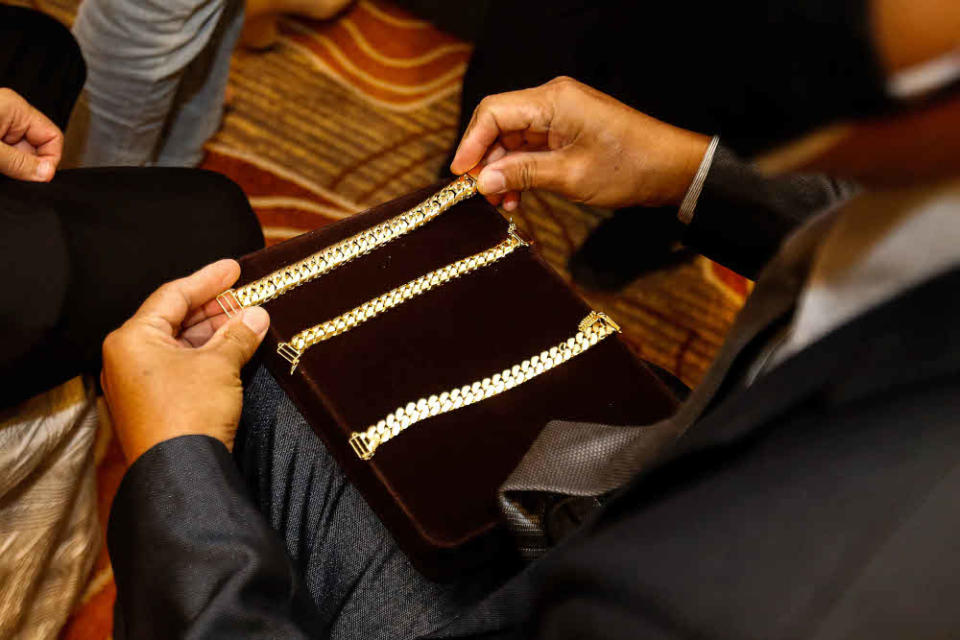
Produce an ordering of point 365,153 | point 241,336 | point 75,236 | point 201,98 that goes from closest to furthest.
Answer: point 241,336 → point 75,236 → point 201,98 → point 365,153

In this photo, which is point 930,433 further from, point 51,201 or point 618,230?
point 618,230

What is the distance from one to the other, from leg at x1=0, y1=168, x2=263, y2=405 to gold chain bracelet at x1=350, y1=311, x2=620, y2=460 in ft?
1.27

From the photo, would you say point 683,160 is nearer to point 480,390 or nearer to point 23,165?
point 480,390

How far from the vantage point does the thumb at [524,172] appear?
90 centimetres

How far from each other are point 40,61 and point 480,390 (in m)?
0.80

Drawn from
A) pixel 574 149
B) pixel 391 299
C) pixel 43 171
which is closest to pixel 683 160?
pixel 574 149

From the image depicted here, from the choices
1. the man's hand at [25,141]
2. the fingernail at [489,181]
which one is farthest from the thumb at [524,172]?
the man's hand at [25,141]

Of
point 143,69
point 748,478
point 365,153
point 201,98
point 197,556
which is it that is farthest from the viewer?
point 365,153

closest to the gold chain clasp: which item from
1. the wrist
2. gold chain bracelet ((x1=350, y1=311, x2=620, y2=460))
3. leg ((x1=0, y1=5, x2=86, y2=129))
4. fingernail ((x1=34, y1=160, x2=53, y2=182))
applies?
gold chain bracelet ((x1=350, y1=311, x2=620, y2=460))

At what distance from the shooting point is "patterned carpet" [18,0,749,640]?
158 centimetres

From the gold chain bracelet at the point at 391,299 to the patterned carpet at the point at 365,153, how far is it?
757 mm

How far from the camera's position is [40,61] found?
1021 millimetres

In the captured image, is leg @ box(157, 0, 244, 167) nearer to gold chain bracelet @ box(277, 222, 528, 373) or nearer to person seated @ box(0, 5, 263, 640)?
person seated @ box(0, 5, 263, 640)

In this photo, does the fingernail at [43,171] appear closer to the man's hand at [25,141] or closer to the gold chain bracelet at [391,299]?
→ the man's hand at [25,141]
